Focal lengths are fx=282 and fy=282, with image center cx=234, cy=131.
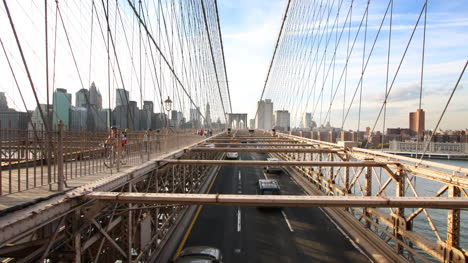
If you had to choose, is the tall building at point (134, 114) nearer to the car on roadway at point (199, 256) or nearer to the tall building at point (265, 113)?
the car on roadway at point (199, 256)

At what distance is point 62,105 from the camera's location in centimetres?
915

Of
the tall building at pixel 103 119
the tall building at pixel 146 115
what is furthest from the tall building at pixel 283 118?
the tall building at pixel 103 119

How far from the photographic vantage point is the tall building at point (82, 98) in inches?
394

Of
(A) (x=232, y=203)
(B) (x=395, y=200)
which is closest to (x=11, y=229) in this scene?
(A) (x=232, y=203)

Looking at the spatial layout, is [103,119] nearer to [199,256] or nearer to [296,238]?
[199,256]

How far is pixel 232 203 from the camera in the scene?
4938mm

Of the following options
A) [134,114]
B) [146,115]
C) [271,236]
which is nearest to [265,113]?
[146,115]

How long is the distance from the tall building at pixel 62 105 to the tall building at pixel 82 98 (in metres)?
0.53

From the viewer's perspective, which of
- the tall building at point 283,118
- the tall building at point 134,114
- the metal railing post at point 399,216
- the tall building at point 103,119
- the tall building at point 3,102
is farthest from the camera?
the tall building at point 283,118

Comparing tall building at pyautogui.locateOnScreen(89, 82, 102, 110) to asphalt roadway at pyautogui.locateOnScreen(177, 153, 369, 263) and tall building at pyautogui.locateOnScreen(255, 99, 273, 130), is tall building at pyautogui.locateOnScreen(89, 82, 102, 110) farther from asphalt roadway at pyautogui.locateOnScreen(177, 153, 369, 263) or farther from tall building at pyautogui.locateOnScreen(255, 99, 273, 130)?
tall building at pyautogui.locateOnScreen(255, 99, 273, 130)

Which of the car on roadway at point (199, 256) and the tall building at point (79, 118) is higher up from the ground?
the tall building at point (79, 118)

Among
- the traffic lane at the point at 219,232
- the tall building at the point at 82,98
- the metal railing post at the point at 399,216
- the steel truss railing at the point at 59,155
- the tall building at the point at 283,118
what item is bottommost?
the traffic lane at the point at 219,232

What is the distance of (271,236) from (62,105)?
404 inches

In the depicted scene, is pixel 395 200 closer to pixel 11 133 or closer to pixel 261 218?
pixel 11 133
